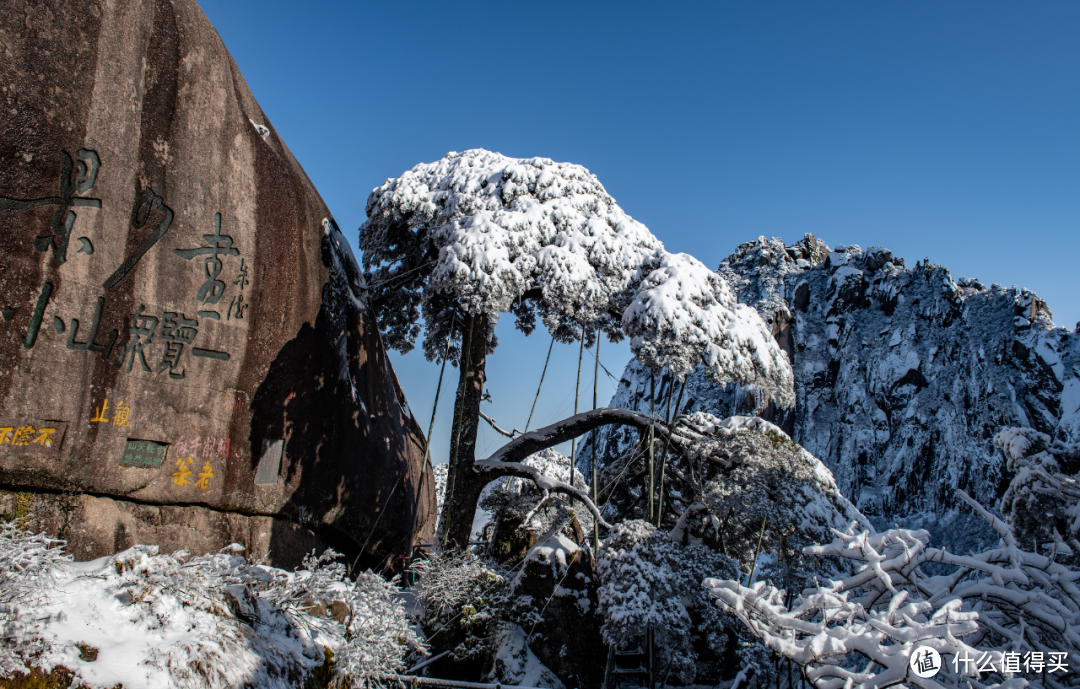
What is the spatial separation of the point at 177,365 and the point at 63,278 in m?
1.32

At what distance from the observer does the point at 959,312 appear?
39.2m

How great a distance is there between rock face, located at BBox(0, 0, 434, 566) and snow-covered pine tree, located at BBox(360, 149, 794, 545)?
6.34ft

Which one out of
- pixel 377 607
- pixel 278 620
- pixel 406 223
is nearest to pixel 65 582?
pixel 278 620

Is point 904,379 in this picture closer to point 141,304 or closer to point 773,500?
point 773,500

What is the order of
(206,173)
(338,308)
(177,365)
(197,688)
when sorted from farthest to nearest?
(338,308), (206,173), (177,365), (197,688)

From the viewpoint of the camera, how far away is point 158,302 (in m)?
6.32

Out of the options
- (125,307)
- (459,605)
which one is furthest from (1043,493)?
(125,307)

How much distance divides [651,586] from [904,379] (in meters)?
39.8

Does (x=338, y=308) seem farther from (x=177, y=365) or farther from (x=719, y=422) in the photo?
(x=719, y=422)

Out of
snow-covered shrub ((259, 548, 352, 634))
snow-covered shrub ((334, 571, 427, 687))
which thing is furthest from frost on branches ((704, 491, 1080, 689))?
snow-covered shrub ((259, 548, 352, 634))

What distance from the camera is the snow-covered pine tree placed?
8266mm

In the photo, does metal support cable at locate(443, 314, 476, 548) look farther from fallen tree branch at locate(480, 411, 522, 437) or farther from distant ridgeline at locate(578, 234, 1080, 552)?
distant ridgeline at locate(578, 234, 1080, 552)

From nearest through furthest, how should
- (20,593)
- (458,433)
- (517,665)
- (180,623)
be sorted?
(20,593) < (180,623) < (517,665) < (458,433)

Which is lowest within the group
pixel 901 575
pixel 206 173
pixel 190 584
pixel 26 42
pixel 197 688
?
pixel 197 688
